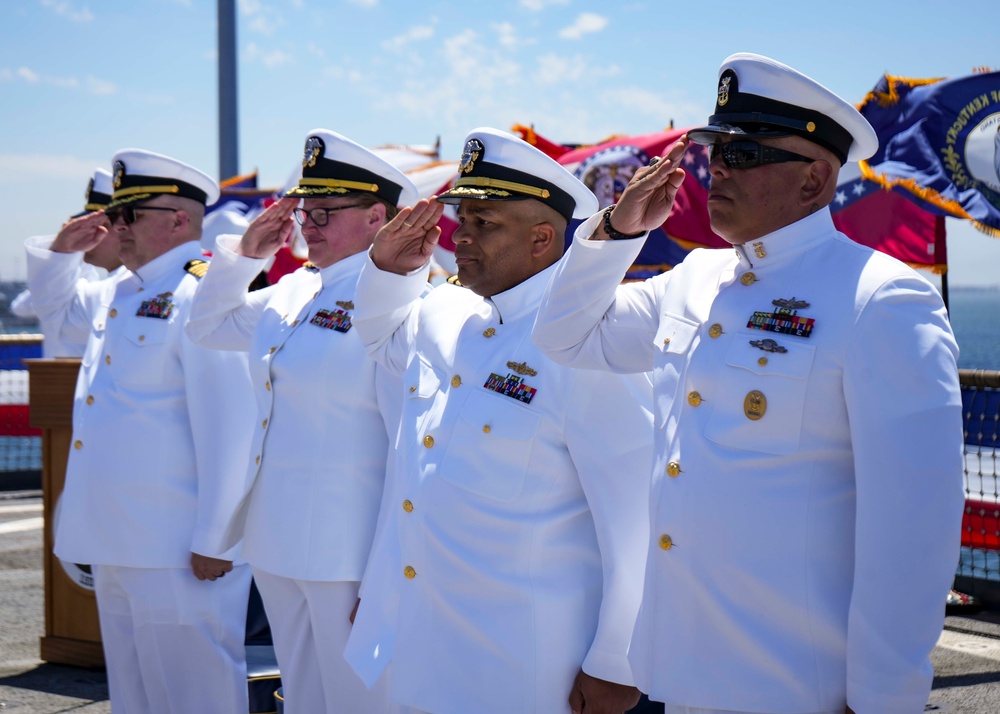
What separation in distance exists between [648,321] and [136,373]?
7.98ft

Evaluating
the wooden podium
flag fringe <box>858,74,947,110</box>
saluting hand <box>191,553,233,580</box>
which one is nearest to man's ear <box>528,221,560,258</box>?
saluting hand <box>191,553,233,580</box>

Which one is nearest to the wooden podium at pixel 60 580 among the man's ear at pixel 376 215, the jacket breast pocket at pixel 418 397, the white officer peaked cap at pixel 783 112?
the man's ear at pixel 376 215

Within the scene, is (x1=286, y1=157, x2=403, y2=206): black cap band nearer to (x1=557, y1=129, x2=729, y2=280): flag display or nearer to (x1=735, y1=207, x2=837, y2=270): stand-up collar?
(x1=735, y1=207, x2=837, y2=270): stand-up collar

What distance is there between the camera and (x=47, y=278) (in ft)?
18.7

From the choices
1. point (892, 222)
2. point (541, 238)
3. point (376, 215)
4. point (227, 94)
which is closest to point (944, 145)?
point (892, 222)

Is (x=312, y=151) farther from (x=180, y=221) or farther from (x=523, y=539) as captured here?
(x=523, y=539)

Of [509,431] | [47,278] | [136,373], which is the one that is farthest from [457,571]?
[47,278]

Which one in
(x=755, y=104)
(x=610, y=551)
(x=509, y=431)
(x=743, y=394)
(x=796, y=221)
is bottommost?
(x=610, y=551)

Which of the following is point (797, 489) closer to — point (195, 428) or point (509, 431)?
point (509, 431)

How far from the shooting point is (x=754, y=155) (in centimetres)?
234

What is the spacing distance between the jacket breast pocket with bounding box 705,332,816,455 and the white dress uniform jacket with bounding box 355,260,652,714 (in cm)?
53

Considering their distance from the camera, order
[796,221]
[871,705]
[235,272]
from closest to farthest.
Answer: [871,705] → [796,221] → [235,272]

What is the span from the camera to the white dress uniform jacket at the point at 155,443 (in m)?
4.22

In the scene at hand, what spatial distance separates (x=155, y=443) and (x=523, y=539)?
2.05m
